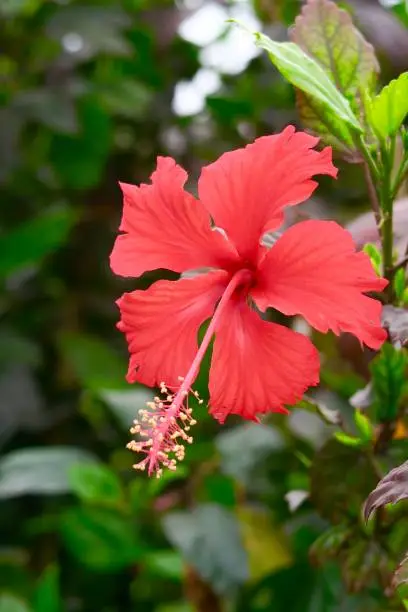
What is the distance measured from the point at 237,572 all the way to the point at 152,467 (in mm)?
421

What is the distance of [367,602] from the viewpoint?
2.38 feet

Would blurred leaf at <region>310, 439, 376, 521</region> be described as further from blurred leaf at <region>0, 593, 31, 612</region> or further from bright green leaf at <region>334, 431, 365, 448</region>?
blurred leaf at <region>0, 593, 31, 612</region>

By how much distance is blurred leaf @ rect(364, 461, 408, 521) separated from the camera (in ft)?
1.44

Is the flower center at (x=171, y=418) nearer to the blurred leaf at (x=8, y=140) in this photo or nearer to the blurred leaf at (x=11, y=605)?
the blurred leaf at (x=11, y=605)

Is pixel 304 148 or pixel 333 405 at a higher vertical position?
pixel 304 148

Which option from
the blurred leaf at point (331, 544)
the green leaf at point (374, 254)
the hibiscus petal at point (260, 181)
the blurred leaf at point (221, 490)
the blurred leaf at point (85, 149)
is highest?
the hibiscus petal at point (260, 181)

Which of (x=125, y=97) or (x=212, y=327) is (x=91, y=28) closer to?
(x=125, y=97)

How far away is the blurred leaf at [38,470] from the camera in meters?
0.93

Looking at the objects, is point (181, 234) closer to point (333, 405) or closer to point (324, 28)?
point (324, 28)

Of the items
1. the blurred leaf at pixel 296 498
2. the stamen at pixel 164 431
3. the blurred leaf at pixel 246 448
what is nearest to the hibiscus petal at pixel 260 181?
the stamen at pixel 164 431

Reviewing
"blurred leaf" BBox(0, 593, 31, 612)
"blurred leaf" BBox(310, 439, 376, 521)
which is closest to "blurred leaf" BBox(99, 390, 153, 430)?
"blurred leaf" BBox(0, 593, 31, 612)

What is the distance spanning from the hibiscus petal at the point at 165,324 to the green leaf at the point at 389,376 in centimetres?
12

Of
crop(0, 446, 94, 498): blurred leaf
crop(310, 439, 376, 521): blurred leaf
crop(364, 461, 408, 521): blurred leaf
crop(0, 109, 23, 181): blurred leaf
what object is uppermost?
crop(364, 461, 408, 521): blurred leaf

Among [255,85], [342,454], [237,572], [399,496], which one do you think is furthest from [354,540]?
[255,85]
